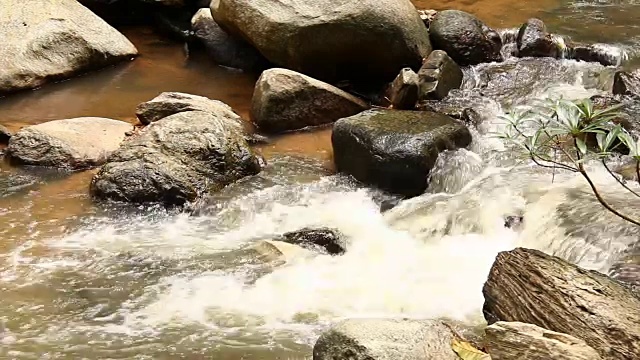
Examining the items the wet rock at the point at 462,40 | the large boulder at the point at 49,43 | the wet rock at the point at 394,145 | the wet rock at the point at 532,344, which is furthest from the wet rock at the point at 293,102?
the wet rock at the point at 532,344

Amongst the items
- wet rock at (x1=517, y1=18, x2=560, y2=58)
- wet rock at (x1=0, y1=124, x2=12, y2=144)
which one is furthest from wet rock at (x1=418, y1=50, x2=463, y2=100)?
wet rock at (x1=0, y1=124, x2=12, y2=144)

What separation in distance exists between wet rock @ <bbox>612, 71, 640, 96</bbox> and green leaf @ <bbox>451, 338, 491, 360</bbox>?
12.8ft

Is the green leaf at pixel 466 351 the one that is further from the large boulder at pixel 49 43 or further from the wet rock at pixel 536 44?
the large boulder at pixel 49 43

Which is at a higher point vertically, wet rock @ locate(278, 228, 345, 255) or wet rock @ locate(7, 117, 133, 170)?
wet rock @ locate(7, 117, 133, 170)

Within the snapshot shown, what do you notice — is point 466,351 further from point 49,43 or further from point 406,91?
point 49,43

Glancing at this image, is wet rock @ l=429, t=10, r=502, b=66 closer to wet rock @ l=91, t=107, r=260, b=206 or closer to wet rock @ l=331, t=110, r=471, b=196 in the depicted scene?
wet rock @ l=331, t=110, r=471, b=196

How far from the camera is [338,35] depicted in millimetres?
6555

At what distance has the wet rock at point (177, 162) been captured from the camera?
4.95 meters

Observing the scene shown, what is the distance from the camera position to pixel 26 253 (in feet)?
13.9

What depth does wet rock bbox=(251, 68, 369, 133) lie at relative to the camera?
6055 millimetres

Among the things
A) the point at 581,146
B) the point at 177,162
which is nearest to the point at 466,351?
the point at 581,146

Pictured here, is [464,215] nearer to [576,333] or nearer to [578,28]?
[576,333]

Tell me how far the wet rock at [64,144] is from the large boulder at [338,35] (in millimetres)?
1860

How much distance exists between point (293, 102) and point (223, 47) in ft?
6.52
